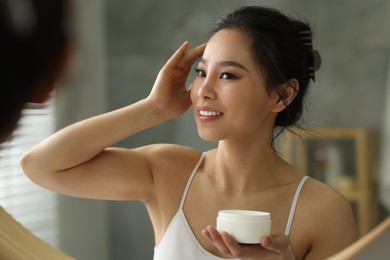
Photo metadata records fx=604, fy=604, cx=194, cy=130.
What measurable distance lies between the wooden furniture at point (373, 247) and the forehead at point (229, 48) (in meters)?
0.36

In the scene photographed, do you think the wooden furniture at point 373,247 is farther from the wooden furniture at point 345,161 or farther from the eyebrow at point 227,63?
the wooden furniture at point 345,161

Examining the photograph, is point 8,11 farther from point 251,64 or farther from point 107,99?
point 107,99

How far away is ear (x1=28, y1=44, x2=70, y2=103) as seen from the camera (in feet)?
0.31

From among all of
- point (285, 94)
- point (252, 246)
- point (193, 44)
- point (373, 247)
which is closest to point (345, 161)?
point (193, 44)

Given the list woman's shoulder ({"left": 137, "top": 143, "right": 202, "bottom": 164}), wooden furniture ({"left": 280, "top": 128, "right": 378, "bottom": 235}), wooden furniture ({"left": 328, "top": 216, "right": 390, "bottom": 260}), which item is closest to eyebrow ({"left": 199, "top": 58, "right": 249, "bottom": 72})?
woman's shoulder ({"left": 137, "top": 143, "right": 202, "bottom": 164})

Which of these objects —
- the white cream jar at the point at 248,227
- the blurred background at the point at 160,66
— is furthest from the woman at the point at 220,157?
the blurred background at the point at 160,66

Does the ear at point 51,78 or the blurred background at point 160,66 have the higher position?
the ear at point 51,78

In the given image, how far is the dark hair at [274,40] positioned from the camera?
1.75ft

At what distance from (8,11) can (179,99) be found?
1.59 ft

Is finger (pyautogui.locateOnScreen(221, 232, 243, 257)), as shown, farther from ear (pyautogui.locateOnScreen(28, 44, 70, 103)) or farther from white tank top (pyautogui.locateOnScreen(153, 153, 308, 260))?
ear (pyautogui.locateOnScreen(28, 44, 70, 103))

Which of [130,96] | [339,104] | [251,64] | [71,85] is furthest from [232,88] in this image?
[130,96]

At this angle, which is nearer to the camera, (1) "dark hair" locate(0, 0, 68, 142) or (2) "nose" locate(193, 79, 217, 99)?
(1) "dark hair" locate(0, 0, 68, 142)

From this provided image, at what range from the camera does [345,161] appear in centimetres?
129

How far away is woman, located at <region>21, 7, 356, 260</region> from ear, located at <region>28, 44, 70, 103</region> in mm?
407
